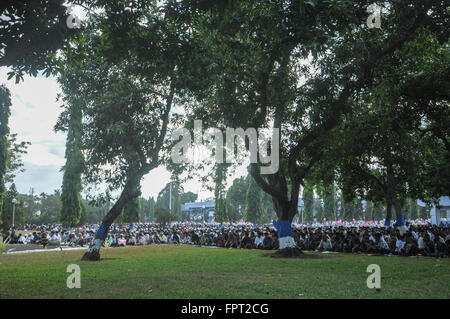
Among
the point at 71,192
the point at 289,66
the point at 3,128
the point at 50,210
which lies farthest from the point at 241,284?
the point at 50,210

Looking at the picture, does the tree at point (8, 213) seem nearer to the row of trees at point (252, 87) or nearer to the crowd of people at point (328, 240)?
the crowd of people at point (328, 240)

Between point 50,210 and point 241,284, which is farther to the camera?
point 50,210

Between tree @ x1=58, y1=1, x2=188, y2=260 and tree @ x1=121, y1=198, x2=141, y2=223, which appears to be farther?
tree @ x1=121, y1=198, x2=141, y2=223

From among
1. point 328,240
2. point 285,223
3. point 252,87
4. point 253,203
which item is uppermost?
point 252,87

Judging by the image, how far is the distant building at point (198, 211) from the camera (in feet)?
298

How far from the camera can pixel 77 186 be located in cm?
4316

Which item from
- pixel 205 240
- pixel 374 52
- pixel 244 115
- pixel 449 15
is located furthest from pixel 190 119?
pixel 205 240

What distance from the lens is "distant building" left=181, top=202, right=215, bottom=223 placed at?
3578 inches

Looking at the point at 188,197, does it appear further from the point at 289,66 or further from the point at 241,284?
the point at 241,284

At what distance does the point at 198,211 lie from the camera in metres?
103

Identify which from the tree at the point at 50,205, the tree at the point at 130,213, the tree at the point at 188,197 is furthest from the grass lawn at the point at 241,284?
the tree at the point at 188,197

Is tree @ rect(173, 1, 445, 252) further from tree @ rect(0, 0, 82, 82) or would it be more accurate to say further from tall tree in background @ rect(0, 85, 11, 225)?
tall tree in background @ rect(0, 85, 11, 225)

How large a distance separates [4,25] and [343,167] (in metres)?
20.7

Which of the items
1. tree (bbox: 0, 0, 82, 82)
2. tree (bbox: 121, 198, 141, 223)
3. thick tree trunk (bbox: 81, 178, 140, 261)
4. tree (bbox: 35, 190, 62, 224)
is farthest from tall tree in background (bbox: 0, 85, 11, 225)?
tree (bbox: 35, 190, 62, 224)
